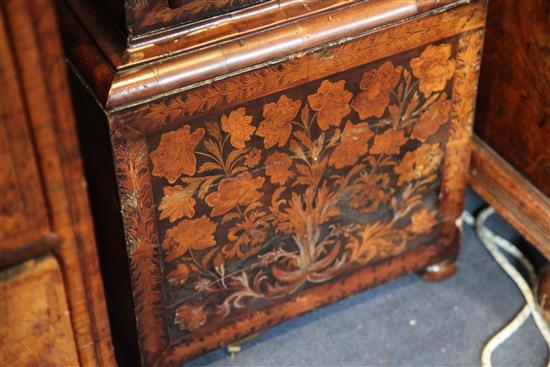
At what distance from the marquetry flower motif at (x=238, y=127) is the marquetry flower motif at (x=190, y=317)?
0.29 meters

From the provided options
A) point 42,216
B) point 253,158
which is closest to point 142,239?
point 253,158

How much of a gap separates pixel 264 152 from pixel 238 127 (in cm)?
7

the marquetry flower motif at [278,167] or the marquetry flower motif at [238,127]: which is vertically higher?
the marquetry flower motif at [238,127]

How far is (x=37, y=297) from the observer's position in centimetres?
100

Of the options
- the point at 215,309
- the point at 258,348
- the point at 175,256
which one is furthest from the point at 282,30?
the point at 258,348

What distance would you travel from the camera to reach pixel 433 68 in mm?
1362

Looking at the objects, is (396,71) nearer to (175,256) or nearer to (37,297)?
(175,256)

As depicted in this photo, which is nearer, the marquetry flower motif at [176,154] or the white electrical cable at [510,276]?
the marquetry flower motif at [176,154]

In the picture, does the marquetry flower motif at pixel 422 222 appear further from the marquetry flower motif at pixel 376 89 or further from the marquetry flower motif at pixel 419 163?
the marquetry flower motif at pixel 376 89

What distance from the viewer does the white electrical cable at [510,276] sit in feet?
5.19

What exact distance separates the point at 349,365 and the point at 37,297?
2.33 ft

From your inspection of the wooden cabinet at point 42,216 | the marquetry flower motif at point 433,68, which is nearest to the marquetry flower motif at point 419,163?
the marquetry flower motif at point 433,68

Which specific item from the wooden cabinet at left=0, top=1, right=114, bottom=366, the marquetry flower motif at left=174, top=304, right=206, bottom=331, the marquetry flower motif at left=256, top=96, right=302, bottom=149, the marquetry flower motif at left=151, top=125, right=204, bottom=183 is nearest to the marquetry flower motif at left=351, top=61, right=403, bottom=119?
the marquetry flower motif at left=256, top=96, right=302, bottom=149

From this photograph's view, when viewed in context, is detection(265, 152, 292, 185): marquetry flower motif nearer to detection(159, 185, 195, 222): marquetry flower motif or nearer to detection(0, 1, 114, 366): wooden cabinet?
detection(159, 185, 195, 222): marquetry flower motif
